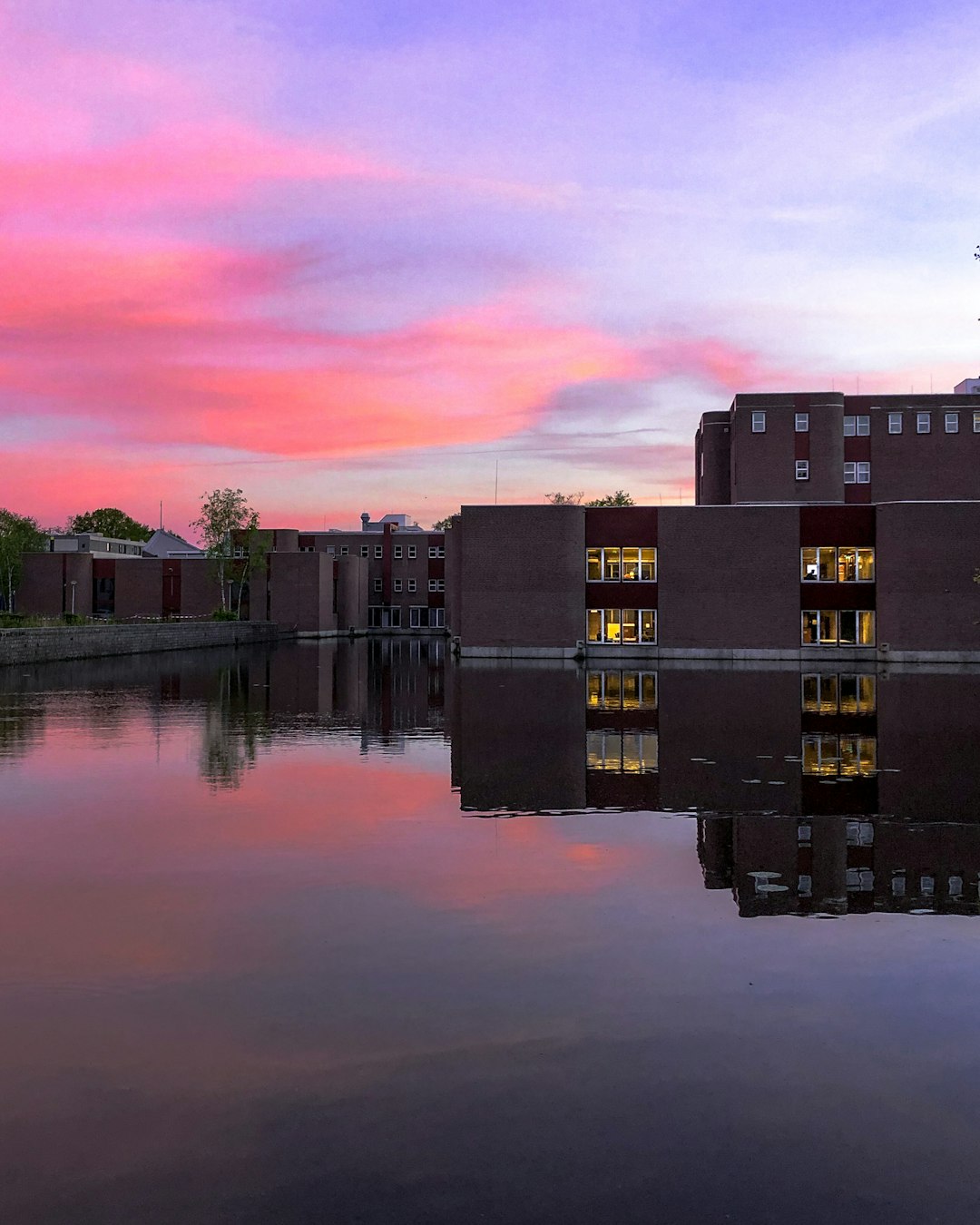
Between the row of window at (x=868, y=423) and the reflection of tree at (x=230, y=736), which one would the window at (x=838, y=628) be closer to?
the row of window at (x=868, y=423)

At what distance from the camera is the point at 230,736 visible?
2625 cm

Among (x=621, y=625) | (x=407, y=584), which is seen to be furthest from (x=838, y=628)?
(x=407, y=584)

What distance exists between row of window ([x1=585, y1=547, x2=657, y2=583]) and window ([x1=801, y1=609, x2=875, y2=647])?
876 centimetres

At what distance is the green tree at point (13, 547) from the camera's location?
108m

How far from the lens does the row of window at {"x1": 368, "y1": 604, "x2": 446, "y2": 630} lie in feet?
432

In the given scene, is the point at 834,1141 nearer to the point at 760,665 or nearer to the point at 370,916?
the point at 370,916

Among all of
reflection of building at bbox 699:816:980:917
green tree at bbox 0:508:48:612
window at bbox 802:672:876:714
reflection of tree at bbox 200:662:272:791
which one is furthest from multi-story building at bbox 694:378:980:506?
green tree at bbox 0:508:48:612

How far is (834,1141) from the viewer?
6184 mm

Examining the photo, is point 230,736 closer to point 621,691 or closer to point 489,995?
point 621,691

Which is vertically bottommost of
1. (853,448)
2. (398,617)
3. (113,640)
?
(113,640)

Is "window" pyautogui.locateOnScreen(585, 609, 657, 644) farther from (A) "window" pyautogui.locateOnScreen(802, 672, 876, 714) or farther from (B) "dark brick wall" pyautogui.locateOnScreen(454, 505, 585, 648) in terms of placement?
(A) "window" pyautogui.locateOnScreen(802, 672, 876, 714)

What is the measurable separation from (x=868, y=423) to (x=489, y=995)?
7693cm

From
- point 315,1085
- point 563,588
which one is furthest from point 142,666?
point 315,1085


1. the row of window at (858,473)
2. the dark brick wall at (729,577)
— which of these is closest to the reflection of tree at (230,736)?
the dark brick wall at (729,577)
